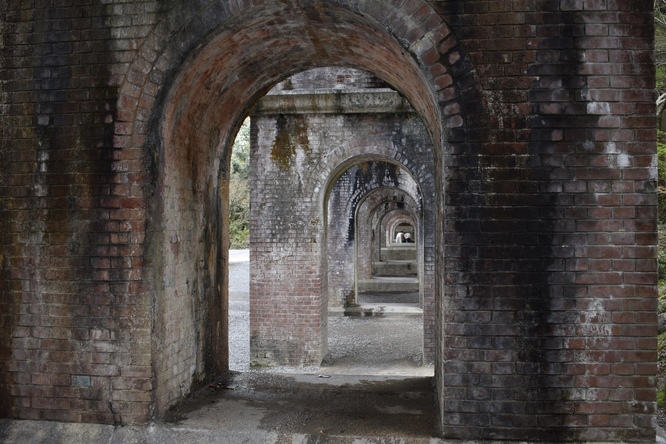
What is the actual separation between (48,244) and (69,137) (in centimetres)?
83

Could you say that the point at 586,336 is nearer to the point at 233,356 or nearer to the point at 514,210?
the point at 514,210

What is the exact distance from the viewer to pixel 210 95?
4914 millimetres

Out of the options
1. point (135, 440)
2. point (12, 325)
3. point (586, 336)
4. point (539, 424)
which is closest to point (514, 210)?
point (586, 336)

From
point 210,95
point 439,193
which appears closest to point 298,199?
point 210,95

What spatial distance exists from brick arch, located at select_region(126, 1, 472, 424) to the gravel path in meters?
6.45

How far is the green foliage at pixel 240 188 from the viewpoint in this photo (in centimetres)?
3650

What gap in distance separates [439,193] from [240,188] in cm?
3367

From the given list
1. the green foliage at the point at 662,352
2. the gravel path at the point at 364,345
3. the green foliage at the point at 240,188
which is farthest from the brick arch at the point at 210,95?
the green foliage at the point at 240,188

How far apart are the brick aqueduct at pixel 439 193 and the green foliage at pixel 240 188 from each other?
1191 inches

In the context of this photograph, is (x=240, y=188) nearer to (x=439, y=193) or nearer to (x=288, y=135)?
(x=288, y=135)

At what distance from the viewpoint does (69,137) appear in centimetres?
420

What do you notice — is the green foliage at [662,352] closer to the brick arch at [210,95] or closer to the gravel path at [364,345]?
the gravel path at [364,345]

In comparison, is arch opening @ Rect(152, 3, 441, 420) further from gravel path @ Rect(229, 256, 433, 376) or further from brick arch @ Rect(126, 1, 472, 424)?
gravel path @ Rect(229, 256, 433, 376)

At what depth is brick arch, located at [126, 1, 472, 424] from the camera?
3842 millimetres
